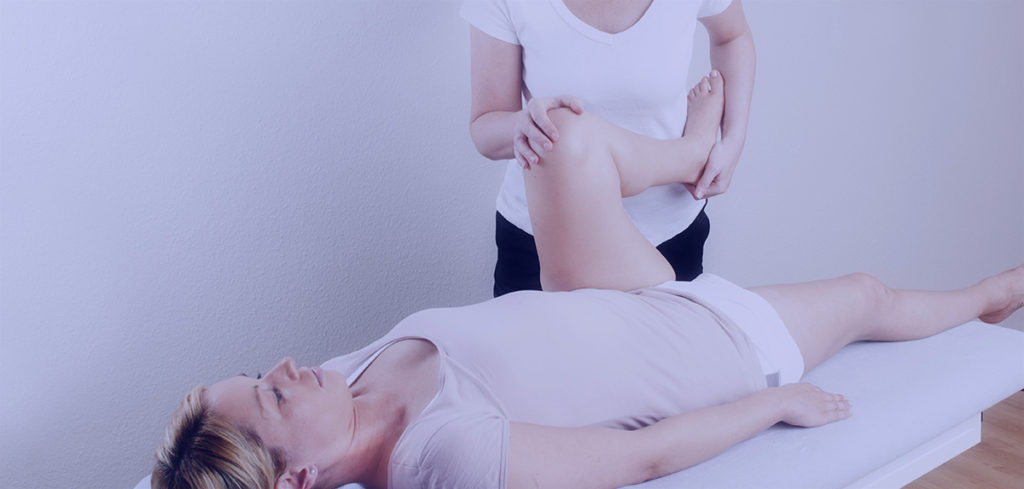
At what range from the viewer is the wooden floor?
2.06 m

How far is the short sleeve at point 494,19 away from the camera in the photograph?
4.41 ft

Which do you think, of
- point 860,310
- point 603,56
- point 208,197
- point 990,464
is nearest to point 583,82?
point 603,56

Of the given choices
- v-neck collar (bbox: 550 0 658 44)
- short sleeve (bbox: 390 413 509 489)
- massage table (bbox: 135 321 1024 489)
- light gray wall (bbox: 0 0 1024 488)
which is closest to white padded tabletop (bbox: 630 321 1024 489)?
massage table (bbox: 135 321 1024 489)

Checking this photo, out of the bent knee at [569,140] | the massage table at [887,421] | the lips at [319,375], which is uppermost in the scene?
the bent knee at [569,140]

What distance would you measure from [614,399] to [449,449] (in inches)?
11.5

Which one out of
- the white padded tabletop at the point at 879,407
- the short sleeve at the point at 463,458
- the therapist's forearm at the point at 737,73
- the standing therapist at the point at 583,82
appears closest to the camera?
the short sleeve at the point at 463,458

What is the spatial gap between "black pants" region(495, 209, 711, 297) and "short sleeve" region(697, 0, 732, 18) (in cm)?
39

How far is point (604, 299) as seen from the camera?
4.17ft

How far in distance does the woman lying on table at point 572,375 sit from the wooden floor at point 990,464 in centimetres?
82

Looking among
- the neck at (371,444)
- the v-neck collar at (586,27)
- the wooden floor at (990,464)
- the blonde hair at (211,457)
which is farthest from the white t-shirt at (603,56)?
the wooden floor at (990,464)

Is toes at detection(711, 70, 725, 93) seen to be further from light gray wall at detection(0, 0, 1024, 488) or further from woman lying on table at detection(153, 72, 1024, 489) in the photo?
light gray wall at detection(0, 0, 1024, 488)

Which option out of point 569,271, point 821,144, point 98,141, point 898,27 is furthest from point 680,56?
point 898,27

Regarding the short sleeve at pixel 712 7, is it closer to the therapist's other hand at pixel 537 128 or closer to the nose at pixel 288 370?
the therapist's other hand at pixel 537 128

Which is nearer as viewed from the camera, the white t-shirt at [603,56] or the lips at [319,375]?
the lips at [319,375]
